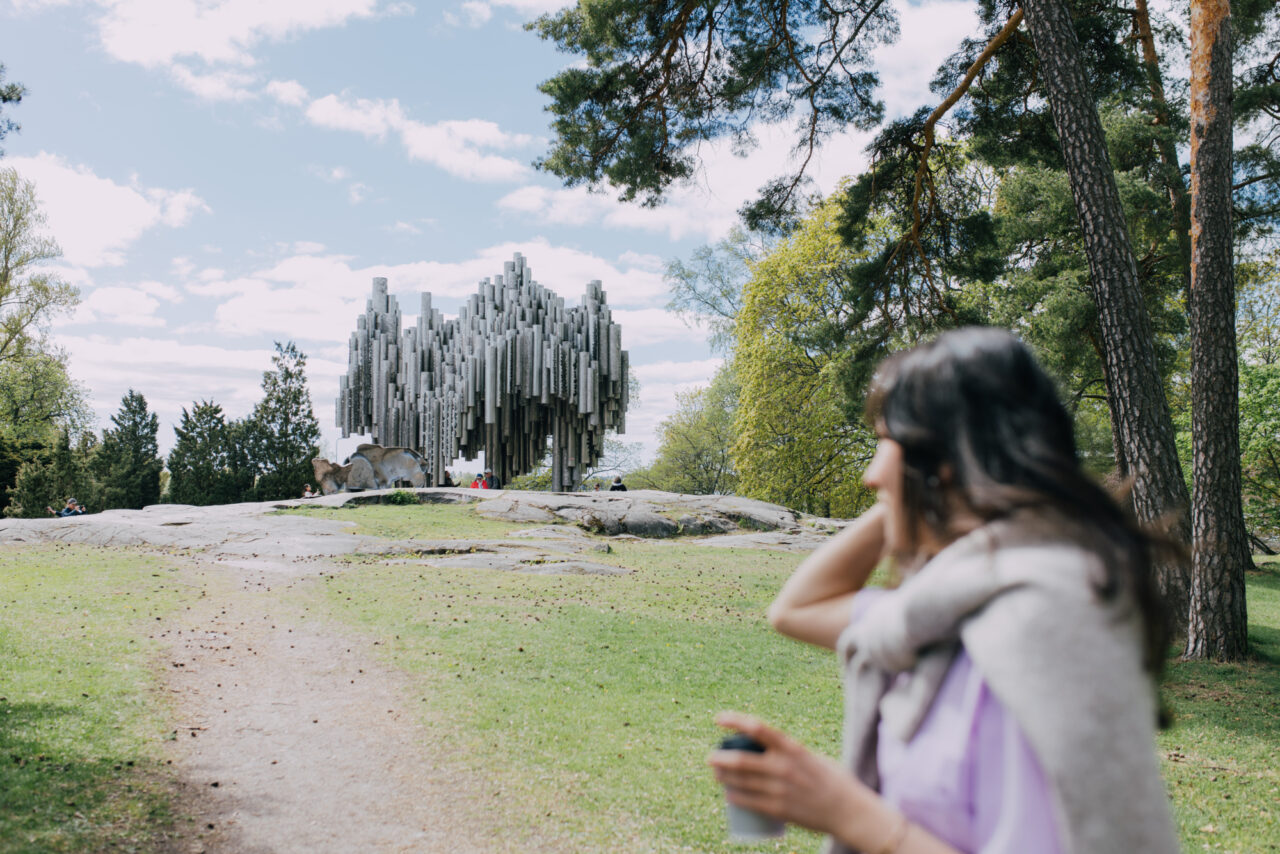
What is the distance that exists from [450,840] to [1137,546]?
16.5ft

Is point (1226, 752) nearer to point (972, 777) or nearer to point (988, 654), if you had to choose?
point (972, 777)

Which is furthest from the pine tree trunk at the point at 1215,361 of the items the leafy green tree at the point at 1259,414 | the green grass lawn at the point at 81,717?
the leafy green tree at the point at 1259,414

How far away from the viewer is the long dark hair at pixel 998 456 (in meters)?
1.21

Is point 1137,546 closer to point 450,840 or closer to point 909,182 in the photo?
point 450,840

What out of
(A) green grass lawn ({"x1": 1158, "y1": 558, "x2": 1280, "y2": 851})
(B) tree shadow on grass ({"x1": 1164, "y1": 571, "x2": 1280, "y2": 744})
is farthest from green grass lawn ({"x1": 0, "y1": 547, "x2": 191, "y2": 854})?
(B) tree shadow on grass ({"x1": 1164, "y1": 571, "x2": 1280, "y2": 744})

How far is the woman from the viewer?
1077 mm

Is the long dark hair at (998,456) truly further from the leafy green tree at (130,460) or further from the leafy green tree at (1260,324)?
the leafy green tree at (130,460)

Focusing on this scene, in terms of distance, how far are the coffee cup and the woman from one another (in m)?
0.02

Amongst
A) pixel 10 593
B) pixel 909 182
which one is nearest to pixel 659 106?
pixel 909 182

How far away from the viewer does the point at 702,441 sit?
156ft

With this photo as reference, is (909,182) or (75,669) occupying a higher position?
(909,182)

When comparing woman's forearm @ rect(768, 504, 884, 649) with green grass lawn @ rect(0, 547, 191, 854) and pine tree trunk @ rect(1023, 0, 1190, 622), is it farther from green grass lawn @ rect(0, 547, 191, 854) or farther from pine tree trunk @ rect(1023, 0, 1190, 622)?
pine tree trunk @ rect(1023, 0, 1190, 622)

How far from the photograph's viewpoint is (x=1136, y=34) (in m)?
16.8

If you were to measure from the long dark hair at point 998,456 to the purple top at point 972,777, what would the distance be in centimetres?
23
